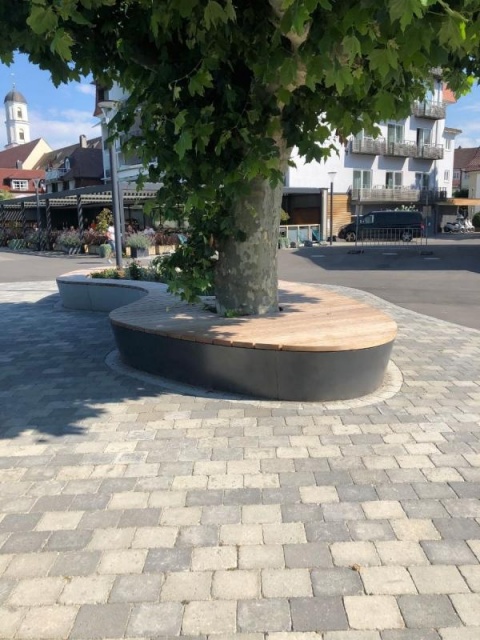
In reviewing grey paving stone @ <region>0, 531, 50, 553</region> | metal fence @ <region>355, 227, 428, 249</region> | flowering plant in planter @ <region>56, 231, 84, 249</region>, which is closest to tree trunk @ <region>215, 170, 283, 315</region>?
grey paving stone @ <region>0, 531, 50, 553</region>

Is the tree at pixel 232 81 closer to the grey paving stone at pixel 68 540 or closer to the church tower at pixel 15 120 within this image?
the grey paving stone at pixel 68 540

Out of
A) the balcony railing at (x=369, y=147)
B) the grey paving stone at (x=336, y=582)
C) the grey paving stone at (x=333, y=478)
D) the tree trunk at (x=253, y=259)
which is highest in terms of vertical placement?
the balcony railing at (x=369, y=147)

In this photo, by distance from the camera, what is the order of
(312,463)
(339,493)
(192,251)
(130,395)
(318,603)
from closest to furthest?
1. (318,603)
2. (339,493)
3. (312,463)
4. (130,395)
5. (192,251)

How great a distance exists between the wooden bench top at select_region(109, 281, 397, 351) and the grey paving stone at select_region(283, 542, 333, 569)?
6.54ft

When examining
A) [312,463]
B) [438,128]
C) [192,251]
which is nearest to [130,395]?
[192,251]

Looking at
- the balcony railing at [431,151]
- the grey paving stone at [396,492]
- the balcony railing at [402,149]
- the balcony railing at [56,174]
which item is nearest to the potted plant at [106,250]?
the grey paving stone at [396,492]

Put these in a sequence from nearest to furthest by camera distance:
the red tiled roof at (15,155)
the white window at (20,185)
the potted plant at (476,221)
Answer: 1. the potted plant at (476,221)
2. the white window at (20,185)
3. the red tiled roof at (15,155)

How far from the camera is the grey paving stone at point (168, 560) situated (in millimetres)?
2549

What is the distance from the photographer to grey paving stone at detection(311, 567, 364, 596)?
237 cm

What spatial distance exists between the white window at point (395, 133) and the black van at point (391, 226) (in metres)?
11.9

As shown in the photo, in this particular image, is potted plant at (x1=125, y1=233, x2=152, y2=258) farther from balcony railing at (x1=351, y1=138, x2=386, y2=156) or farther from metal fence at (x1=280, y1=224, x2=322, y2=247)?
balcony railing at (x1=351, y1=138, x2=386, y2=156)

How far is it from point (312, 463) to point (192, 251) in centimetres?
301

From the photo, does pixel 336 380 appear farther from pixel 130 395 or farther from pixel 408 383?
pixel 130 395

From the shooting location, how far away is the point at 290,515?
2973 millimetres
